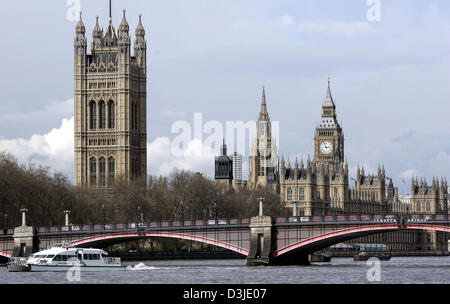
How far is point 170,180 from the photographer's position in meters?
155

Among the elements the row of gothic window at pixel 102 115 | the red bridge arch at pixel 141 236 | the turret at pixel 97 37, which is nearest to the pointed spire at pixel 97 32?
the turret at pixel 97 37

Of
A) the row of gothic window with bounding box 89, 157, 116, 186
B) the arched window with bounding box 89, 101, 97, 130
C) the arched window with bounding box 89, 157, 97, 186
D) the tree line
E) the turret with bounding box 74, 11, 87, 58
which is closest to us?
the tree line

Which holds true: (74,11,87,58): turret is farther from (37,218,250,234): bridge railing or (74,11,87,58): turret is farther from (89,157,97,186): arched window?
(37,218,250,234): bridge railing

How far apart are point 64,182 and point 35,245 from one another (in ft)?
121

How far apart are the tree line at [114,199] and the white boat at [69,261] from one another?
72.3 feet

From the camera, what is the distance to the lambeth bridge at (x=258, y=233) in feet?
269

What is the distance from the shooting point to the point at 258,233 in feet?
284

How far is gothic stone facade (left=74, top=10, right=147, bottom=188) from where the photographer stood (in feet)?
576

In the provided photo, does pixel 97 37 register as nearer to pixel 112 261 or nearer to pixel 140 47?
pixel 140 47

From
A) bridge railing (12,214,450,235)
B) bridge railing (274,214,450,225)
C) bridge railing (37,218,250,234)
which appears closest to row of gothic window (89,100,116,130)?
bridge railing (12,214,450,235)

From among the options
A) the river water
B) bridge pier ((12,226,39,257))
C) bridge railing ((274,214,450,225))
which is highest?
bridge railing ((274,214,450,225))

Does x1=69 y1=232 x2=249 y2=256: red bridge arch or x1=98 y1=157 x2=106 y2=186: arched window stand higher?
x1=98 y1=157 x2=106 y2=186: arched window

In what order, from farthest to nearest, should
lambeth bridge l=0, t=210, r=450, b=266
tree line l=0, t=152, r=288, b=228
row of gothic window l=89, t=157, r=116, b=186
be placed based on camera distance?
row of gothic window l=89, t=157, r=116, b=186 < tree line l=0, t=152, r=288, b=228 < lambeth bridge l=0, t=210, r=450, b=266
